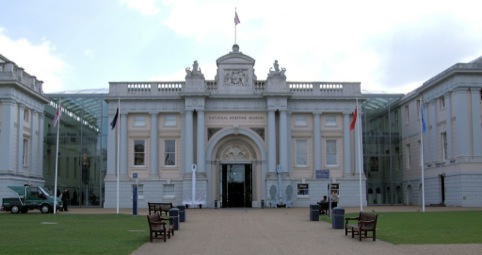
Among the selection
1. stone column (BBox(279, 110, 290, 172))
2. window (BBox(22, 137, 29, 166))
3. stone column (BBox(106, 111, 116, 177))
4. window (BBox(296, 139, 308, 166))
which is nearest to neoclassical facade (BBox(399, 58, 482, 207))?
window (BBox(296, 139, 308, 166))

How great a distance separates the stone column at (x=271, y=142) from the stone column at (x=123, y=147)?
1265 cm

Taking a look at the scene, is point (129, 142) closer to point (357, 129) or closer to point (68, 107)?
point (68, 107)

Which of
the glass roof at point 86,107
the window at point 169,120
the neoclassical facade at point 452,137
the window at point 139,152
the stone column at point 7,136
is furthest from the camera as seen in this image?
the glass roof at point 86,107

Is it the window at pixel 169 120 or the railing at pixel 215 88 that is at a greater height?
the railing at pixel 215 88

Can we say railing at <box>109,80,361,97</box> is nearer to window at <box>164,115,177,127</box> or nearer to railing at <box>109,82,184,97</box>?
railing at <box>109,82,184,97</box>

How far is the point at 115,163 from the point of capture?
193ft

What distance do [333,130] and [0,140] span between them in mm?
28537

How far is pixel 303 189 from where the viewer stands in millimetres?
59281

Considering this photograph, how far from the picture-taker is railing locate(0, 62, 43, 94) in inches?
2121

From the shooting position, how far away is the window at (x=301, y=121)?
6012 centimetres

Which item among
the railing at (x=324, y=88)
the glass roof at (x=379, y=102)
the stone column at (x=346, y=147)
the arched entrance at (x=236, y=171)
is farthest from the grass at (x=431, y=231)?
the glass roof at (x=379, y=102)

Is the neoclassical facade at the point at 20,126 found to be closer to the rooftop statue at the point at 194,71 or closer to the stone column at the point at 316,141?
the rooftop statue at the point at 194,71

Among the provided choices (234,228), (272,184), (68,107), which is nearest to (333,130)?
(272,184)

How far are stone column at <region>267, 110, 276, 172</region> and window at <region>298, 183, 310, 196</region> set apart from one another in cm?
318
